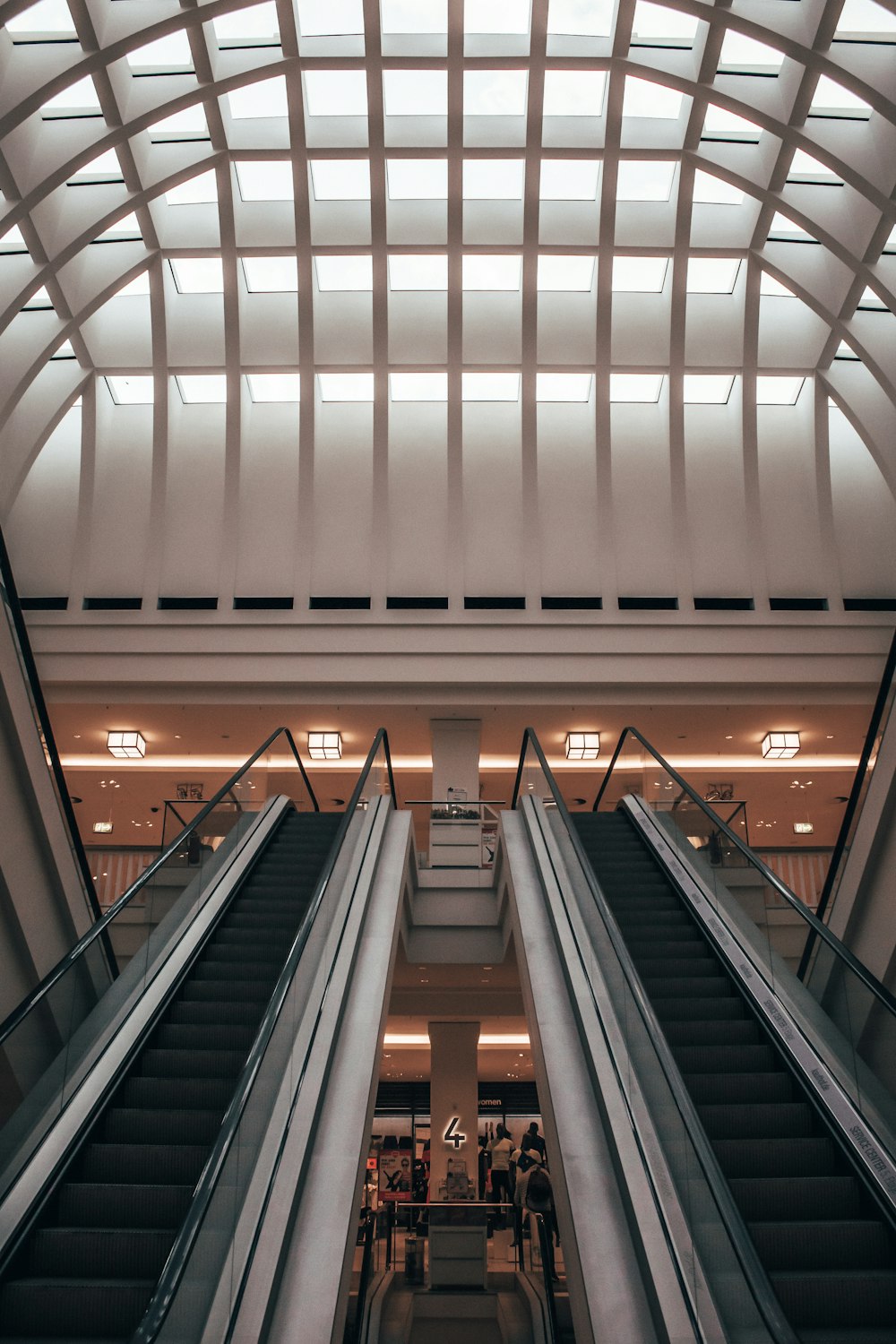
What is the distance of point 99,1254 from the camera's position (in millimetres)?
4438

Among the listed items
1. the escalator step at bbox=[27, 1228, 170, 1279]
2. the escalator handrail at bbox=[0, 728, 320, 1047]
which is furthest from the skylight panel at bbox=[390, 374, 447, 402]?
the escalator step at bbox=[27, 1228, 170, 1279]

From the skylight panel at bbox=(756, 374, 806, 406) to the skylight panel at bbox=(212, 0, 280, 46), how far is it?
30.1ft

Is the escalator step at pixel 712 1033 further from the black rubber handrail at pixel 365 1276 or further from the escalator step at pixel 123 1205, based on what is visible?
the black rubber handrail at pixel 365 1276

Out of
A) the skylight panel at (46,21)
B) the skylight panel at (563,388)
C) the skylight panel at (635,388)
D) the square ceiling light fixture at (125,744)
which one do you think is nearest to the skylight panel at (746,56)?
the skylight panel at (635,388)

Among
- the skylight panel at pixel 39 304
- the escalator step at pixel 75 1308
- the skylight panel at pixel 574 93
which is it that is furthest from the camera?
the skylight panel at pixel 39 304

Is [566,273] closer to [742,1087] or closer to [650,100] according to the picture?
[650,100]

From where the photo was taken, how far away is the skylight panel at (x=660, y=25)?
12953 mm

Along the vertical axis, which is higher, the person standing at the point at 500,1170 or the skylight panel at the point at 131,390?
the skylight panel at the point at 131,390

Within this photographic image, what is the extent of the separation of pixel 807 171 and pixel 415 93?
5.76 meters

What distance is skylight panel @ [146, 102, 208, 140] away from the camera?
13.8m

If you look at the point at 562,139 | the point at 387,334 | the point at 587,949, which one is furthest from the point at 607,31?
the point at 587,949

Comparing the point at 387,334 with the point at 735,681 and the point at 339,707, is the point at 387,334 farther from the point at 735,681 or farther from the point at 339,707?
the point at 735,681

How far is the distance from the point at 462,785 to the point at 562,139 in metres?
10.2

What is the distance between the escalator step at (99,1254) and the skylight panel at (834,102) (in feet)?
45.7
